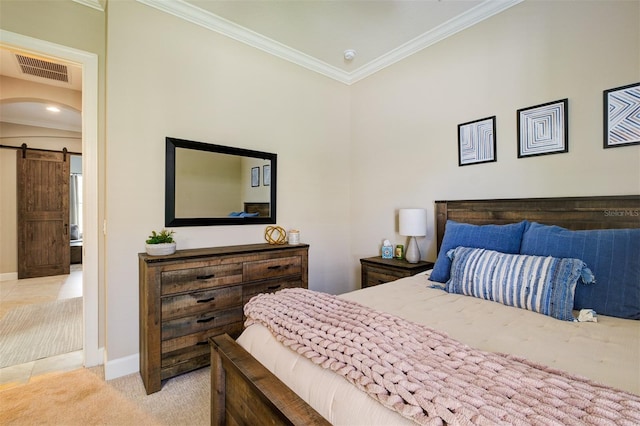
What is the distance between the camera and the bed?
863 millimetres

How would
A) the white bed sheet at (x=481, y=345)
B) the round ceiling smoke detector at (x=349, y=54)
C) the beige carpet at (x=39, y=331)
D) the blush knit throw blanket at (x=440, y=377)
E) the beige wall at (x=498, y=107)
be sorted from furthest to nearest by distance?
the round ceiling smoke detector at (x=349, y=54) → the beige carpet at (x=39, y=331) → the beige wall at (x=498, y=107) → the white bed sheet at (x=481, y=345) → the blush knit throw blanket at (x=440, y=377)

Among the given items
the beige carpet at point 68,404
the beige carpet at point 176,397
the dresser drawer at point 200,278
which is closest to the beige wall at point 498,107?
the dresser drawer at point 200,278

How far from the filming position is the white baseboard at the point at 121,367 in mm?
2139

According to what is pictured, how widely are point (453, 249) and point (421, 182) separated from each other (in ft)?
3.39

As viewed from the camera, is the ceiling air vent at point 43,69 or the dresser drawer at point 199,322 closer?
the dresser drawer at point 199,322

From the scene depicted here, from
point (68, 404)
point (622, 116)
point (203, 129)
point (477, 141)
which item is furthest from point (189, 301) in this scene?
point (622, 116)

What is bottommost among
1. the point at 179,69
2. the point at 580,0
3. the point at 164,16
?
the point at 179,69

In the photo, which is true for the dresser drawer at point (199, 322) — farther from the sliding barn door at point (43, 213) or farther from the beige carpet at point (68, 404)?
the sliding barn door at point (43, 213)

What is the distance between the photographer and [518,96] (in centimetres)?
227

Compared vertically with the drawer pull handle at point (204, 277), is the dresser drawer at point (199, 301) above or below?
below

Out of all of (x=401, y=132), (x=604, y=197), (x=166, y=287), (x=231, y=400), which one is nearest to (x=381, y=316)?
(x=231, y=400)

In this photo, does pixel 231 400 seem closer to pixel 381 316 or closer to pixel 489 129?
pixel 381 316

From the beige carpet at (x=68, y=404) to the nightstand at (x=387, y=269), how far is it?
6.60 ft

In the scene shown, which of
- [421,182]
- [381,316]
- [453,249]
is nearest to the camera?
[381,316]
